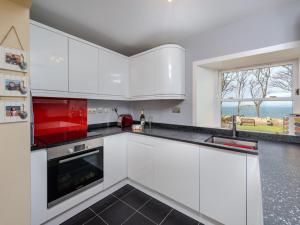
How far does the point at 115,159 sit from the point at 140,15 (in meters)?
1.71

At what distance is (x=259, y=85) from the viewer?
1793 millimetres

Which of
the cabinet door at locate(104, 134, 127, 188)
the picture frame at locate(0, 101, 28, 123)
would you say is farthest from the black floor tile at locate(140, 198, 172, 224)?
the picture frame at locate(0, 101, 28, 123)

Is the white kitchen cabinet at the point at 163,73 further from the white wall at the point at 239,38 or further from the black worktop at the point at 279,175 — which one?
the black worktop at the point at 279,175

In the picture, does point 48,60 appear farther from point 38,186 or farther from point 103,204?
point 103,204

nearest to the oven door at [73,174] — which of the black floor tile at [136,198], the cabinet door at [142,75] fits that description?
the black floor tile at [136,198]

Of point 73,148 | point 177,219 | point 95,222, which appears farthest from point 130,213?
point 73,148

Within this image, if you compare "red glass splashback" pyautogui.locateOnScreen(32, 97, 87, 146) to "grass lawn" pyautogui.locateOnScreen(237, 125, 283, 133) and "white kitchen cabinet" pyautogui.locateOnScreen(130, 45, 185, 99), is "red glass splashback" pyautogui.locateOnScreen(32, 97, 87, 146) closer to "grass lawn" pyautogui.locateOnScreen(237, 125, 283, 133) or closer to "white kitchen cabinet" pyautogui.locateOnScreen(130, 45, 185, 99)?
"white kitchen cabinet" pyautogui.locateOnScreen(130, 45, 185, 99)

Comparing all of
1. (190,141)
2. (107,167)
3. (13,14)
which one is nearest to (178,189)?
(190,141)

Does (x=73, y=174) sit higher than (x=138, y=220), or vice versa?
(x=73, y=174)

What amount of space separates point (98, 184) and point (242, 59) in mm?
2211

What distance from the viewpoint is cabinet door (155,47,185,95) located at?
1.93 meters

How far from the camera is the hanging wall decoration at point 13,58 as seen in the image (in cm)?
101

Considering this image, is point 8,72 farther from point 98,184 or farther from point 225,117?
point 225,117

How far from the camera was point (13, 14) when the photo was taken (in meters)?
1.05
